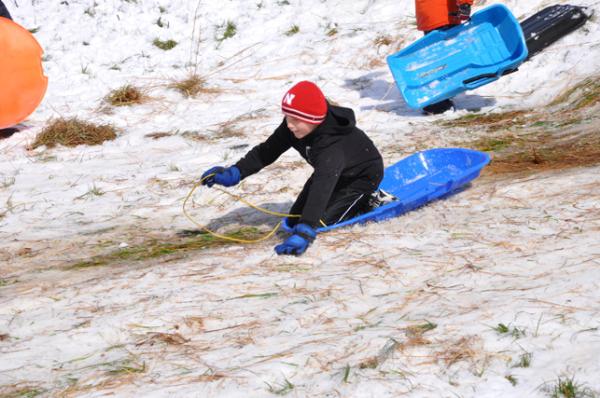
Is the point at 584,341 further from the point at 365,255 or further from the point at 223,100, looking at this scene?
the point at 223,100

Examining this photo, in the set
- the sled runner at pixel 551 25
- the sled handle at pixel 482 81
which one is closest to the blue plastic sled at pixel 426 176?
the sled handle at pixel 482 81

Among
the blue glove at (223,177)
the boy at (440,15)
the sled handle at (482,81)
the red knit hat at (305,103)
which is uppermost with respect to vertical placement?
the red knit hat at (305,103)

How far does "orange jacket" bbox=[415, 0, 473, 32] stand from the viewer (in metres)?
6.78

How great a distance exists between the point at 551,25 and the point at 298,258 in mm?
4235

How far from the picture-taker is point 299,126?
4215 mm

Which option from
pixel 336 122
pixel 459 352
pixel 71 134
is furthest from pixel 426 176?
pixel 71 134

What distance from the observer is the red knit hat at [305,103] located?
13.5ft

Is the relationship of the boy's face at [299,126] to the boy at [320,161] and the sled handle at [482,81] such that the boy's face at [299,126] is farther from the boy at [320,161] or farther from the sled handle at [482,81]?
the sled handle at [482,81]

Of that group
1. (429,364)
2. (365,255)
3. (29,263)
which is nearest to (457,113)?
(365,255)

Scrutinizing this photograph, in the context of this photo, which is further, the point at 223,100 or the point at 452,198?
the point at 223,100

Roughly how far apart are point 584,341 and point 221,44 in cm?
682

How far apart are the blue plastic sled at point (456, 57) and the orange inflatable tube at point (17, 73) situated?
118 inches

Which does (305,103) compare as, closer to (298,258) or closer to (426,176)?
(298,258)

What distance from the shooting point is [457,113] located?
266 inches
